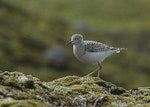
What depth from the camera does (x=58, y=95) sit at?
18062 mm

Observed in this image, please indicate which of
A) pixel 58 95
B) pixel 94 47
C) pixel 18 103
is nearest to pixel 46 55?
pixel 94 47

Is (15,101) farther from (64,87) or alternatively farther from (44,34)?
(44,34)

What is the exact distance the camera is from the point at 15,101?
52.0 ft

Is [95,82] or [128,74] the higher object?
[128,74]

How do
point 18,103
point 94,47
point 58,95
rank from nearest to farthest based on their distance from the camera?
point 18,103 → point 58,95 → point 94,47

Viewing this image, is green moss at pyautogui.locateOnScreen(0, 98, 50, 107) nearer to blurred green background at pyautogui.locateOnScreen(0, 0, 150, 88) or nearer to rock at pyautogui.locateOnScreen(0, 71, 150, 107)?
rock at pyautogui.locateOnScreen(0, 71, 150, 107)

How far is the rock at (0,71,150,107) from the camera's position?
1686cm

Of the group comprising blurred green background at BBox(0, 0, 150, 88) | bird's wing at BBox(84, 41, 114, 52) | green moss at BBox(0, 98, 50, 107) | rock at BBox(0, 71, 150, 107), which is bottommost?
green moss at BBox(0, 98, 50, 107)

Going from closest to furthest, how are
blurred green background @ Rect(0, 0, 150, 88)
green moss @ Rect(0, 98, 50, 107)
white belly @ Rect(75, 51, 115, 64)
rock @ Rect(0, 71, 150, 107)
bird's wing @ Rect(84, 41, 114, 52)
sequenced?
green moss @ Rect(0, 98, 50, 107) → rock @ Rect(0, 71, 150, 107) → white belly @ Rect(75, 51, 115, 64) → bird's wing @ Rect(84, 41, 114, 52) → blurred green background @ Rect(0, 0, 150, 88)

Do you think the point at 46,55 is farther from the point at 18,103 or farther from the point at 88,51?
the point at 18,103

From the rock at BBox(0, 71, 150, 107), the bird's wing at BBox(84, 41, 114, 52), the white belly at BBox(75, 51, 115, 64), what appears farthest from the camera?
the bird's wing at BBox(84, 41, 114, 52)

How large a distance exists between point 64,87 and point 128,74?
102 m

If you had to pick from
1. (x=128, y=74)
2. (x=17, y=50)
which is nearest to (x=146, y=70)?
(x=128, y=74)

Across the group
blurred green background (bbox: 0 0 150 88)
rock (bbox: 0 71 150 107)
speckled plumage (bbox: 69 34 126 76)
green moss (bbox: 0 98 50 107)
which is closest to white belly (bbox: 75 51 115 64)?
speckled plumage (bbox: 69 34 126 76)
